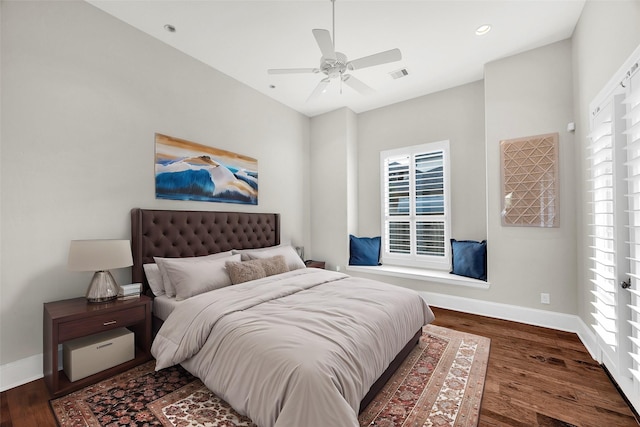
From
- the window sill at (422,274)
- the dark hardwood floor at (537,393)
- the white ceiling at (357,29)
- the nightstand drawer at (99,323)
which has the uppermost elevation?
the white ceiling at (357,29)

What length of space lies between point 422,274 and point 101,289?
3721 millimetres

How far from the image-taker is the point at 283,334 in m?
1.64

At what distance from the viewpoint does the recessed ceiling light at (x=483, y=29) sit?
2801 mm

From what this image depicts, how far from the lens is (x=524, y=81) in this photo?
10.7 feet

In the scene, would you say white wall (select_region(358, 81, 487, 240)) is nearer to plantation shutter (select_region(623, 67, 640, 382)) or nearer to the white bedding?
plantation shutter (select_region(623, 67, 640, 382))

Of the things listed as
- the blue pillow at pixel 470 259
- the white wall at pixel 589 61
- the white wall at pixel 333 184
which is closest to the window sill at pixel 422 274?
the blue pillow at pixel 470 259

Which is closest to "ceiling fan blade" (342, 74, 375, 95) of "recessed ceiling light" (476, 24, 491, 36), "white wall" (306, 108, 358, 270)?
"recessed ceiling light" (476, 24, 491, 36)

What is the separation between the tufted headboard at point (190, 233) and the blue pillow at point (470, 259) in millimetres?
2652

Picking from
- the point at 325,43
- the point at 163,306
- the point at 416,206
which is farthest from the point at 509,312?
the point at 163,306

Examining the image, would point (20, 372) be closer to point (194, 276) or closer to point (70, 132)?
point (194, 276)

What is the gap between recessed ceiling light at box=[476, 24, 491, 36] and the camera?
110 inches

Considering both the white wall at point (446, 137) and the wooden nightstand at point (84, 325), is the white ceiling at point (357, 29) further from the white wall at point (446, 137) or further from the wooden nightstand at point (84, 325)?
the wooden nightstand at point (84, 325)

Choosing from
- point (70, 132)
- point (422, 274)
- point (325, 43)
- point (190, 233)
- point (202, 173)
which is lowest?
point (422, 274)

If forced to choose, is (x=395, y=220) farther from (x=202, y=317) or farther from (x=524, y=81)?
(x=202, y=317)
